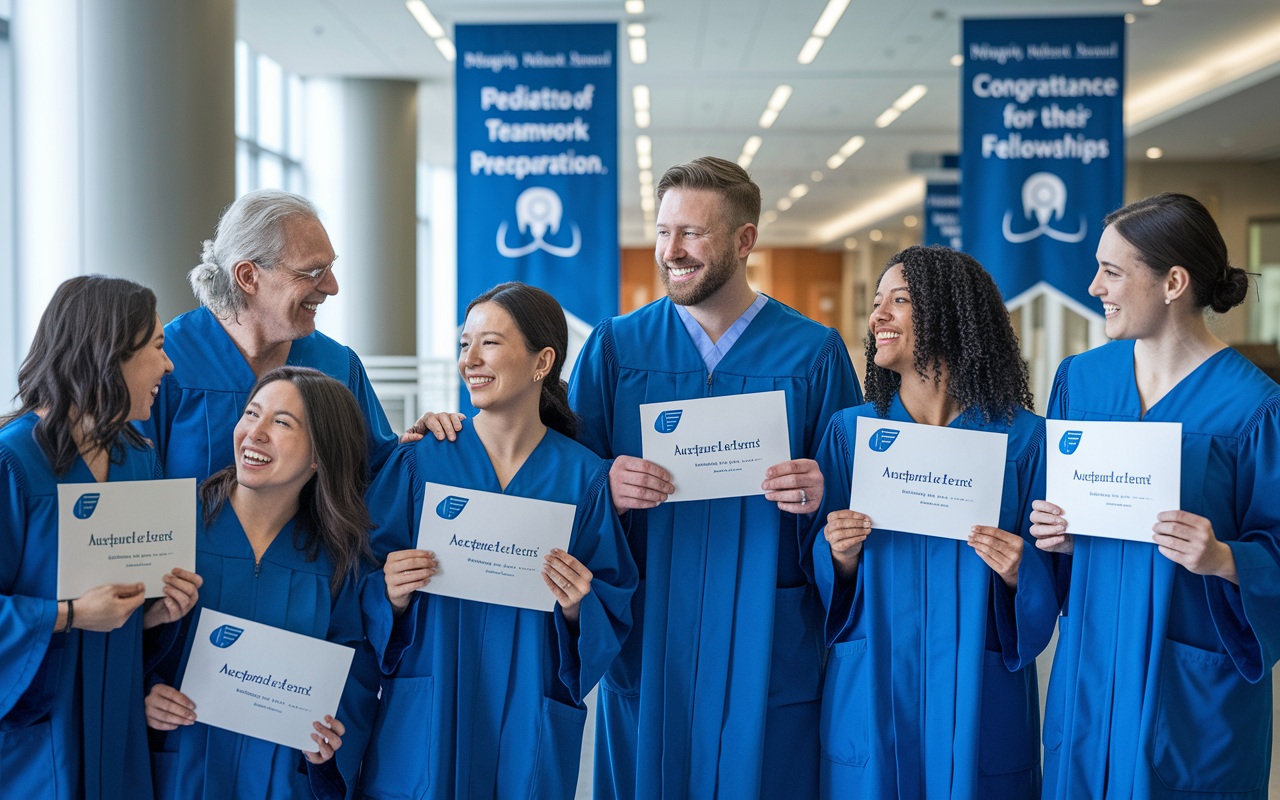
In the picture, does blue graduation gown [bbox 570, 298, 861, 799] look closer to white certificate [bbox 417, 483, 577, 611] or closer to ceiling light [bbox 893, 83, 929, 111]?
white certificate [bbox 417, 483, 577, 611]

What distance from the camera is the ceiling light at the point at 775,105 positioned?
10.9 m

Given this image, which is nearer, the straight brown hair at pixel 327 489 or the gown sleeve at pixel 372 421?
the straight brown hair at pixel 327 489

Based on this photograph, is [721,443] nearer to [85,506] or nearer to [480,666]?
[480,666]

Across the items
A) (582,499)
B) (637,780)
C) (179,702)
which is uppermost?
(582,499)

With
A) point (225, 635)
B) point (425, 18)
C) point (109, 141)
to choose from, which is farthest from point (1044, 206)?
point (225, 635)

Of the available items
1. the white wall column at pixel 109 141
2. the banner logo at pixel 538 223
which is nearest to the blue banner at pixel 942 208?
the banner logo at pixel 538 223

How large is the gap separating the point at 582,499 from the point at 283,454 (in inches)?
25.6

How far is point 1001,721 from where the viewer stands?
2.16 metres

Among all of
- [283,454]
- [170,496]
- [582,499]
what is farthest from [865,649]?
[170,496]

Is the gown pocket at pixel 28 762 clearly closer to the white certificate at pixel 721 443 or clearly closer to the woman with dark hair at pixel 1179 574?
the white certificate at pixel 721 443

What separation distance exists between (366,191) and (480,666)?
31.2 ft

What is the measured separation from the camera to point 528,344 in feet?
7.26

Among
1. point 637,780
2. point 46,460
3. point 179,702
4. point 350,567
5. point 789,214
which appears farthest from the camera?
point 789,214

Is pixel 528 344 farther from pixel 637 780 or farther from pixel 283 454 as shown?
pixel 637 780
